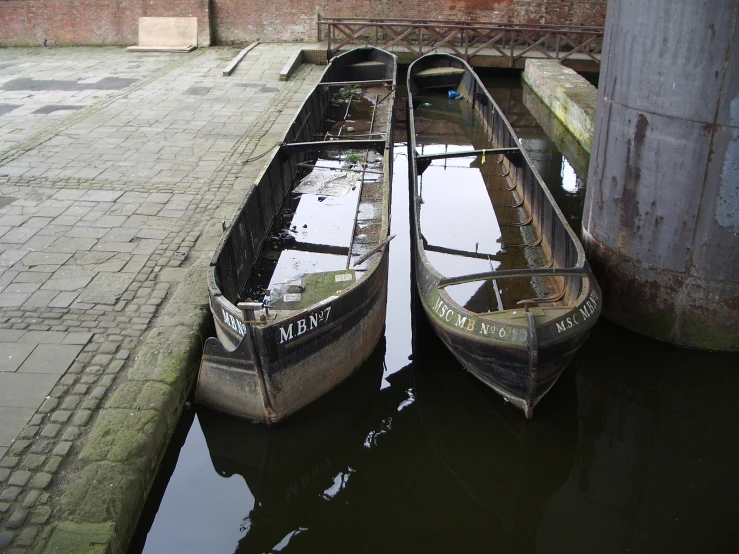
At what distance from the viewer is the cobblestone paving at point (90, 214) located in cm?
495

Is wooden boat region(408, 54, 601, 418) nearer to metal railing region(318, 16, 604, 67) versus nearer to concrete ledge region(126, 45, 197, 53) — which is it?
metal railing region(318, 16, 604, 67)

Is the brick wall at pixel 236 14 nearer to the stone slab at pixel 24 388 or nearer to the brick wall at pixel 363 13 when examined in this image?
the brick wall at pixel 363 13

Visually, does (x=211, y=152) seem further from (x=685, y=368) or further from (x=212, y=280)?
(x=685, y=368)

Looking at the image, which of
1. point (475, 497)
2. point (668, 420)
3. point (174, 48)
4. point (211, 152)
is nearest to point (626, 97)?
point (668, 420)

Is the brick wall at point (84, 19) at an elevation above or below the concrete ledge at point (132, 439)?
above

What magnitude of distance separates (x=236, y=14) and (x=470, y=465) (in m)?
18.0

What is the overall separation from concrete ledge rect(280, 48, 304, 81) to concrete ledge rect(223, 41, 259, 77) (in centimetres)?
130

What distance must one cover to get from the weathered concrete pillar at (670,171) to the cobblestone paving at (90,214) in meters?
4.77

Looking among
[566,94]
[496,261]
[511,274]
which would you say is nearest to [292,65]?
[566,94]

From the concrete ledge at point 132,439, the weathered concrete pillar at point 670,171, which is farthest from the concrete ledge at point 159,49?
the weathered concrete pillar at point 670,171

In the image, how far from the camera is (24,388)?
17.3 ft

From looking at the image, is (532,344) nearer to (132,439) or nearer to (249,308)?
(249,308)

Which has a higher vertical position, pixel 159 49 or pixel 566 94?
pixel 159 49

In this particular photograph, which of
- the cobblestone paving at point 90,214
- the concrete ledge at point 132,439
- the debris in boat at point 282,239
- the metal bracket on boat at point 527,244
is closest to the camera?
the concrete ledge at point 132,439
